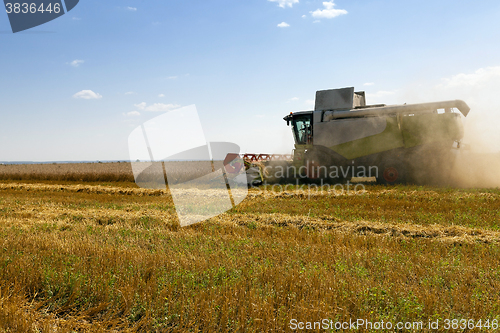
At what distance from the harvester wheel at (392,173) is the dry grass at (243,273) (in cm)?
678

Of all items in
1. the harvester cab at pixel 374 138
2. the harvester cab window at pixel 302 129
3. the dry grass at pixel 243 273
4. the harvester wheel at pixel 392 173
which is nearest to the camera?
the dry grass at pixel 243 273

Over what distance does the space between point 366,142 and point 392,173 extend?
5.55 feet

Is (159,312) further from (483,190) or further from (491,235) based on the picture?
(483,190)

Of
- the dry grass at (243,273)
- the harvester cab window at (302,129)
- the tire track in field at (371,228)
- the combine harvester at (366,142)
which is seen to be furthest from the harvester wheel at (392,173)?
Answer: the tire track in field at (371,228)

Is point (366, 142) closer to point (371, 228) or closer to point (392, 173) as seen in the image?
point (392, 173)

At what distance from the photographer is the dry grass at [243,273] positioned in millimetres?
2992

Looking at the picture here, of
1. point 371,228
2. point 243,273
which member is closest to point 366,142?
point 371,228

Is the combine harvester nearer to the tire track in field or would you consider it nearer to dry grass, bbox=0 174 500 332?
dry grass, bbox=0 174 500 332

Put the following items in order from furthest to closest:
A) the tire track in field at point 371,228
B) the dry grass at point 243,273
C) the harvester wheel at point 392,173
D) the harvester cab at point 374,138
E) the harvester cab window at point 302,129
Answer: the harvester cab window at point 302,129 → the harvester wheel at point 392,173 → the harvester cab at point 374,138 → the tire track in field at point 371,228 → the dry grass at point 243,273

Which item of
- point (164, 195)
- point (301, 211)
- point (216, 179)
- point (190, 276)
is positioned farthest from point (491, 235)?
point (216, 179)

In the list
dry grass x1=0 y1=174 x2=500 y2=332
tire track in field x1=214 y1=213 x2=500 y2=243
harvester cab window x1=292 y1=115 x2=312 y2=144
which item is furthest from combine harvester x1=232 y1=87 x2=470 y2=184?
tire track in field x1=214 y1=213 x2=500 y2=243

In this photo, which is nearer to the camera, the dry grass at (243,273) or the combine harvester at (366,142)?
the dry grass at (243,273)

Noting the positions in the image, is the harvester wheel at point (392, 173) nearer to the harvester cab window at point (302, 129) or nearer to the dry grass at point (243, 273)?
the harvester cab window at point (302, 129)

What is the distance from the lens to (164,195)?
12.9m
